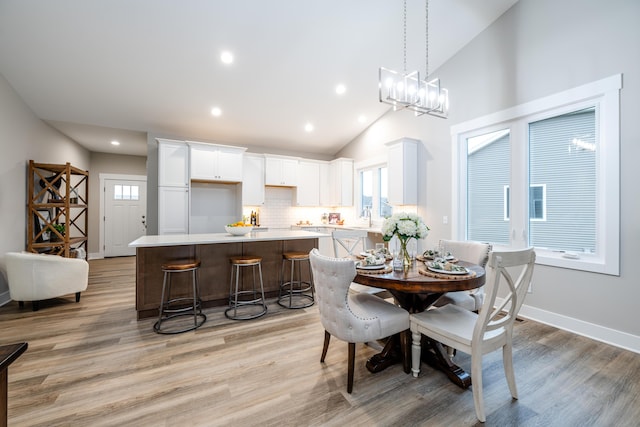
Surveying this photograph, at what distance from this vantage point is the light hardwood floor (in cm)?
166

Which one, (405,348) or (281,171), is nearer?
(405,348)

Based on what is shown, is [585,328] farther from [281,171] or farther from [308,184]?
[281,171]

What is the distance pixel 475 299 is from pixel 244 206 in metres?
4.70

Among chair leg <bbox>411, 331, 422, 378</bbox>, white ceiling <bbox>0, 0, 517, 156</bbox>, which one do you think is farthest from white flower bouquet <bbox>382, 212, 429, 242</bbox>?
white ceiling <bbox>0, 0, 517, 156</bbox>

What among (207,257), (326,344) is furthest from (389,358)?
(207,257)

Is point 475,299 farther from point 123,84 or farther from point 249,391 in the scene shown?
point 123,84

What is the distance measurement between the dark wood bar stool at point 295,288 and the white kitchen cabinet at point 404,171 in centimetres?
195

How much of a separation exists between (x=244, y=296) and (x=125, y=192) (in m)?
5.69

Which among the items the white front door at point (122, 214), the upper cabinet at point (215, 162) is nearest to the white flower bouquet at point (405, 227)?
the upper cabinet at point (215, 162)

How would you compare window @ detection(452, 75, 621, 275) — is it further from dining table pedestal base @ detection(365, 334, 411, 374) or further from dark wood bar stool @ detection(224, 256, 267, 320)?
dark wood bar stool @ detection(224, 256, 267, 320)

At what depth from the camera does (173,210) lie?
195 inches

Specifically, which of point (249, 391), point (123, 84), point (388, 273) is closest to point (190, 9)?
point (123, 84)

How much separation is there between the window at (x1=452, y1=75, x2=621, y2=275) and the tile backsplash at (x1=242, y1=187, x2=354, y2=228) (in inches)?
124

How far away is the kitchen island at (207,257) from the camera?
3049 millimetres
